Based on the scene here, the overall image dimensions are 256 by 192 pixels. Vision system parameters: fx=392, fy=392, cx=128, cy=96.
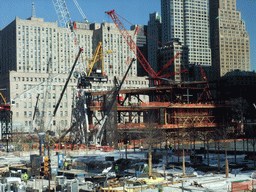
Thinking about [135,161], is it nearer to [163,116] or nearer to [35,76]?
[163,116]

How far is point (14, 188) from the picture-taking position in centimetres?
3878

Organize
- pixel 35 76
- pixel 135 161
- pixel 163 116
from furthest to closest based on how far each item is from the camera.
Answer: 1. pixel 35 76
2. pixel 163 116
3. pixel 135 161

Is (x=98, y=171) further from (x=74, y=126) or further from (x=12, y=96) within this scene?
(x=12, y=96)

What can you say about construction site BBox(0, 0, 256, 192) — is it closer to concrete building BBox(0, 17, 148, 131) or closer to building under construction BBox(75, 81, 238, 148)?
building under construction BBox(75, 81, 238, 148)

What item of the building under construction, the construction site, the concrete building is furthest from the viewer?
the concrete building

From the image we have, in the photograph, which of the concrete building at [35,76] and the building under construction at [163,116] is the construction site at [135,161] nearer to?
the building under construction at [163,116]

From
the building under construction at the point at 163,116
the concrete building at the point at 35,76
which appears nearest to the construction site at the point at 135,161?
the building under construction at the point at 163,116

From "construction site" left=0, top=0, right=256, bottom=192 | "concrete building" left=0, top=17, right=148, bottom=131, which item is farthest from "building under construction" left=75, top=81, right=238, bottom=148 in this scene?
"concrete building" left=0, top=17, right=148, bottom=131

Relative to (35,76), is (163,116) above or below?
below

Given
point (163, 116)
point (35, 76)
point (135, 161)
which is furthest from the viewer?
point (35, 76)

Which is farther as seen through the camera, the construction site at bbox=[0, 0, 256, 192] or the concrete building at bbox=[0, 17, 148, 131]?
the concrete building at bbox=[0, 17, 148, 131]

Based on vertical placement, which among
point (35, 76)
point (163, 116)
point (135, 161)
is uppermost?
point (35, 76)

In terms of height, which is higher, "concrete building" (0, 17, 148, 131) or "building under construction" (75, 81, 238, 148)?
"concrete building" (0, 17, 148, 131)

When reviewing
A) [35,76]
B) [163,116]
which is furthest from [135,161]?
[35,76]
